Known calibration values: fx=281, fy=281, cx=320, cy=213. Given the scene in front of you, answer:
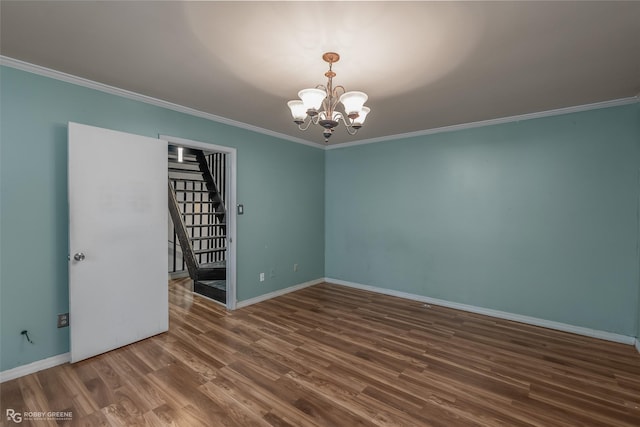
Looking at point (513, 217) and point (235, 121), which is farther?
point (235, 121)

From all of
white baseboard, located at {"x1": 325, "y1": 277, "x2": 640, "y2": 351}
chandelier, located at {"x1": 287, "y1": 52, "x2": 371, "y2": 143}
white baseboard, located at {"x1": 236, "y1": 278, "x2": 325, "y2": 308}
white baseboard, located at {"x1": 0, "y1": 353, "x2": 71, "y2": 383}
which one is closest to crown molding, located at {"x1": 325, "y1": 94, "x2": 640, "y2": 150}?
chandelier, located at {"x1": 287, "y1": 52, "x2": 371, "y2": 143}

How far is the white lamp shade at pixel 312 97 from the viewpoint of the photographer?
193 centimetres

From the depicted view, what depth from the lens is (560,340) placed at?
300 centimetres

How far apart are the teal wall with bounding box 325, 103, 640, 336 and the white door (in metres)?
3.04

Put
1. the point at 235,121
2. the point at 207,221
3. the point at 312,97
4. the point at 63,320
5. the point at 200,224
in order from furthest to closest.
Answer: the point at 207,221 → the point at 200,224 → the point at 235,121 → the point at 63,320 → the point at 312,97

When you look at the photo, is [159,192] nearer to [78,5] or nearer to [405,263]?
[78,5]

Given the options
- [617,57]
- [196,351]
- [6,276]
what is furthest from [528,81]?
[6,276]

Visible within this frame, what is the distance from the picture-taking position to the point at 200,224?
5.07m

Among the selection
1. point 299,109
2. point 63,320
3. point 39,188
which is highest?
point 299,109

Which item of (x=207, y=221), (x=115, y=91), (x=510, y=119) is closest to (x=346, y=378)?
(x=115, y=91)

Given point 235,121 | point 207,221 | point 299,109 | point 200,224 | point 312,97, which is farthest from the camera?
point 207,221

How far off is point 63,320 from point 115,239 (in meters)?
0.79

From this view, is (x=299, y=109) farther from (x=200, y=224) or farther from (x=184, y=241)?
(x=200, y=224)

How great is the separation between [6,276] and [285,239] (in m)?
3.00
